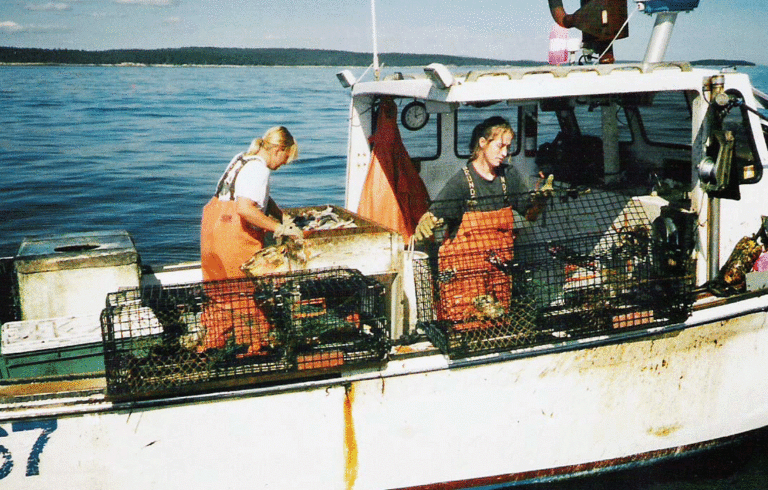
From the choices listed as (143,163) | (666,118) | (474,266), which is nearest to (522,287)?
(474,266)

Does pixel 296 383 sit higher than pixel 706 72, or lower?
lower

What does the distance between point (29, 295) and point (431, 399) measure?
2556mm

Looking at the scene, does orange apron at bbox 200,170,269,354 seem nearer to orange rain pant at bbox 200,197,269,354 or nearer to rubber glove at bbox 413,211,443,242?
orange rain pant at bbox 200,197,269,354

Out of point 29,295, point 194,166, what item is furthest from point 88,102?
point 29,295

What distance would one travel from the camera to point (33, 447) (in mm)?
3742

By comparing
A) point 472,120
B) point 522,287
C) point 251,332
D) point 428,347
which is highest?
point 472,120

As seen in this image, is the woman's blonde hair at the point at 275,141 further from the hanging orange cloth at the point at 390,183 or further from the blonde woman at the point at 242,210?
the hanging orange cloth at the point at 390,183

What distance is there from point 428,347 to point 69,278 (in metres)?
2.29

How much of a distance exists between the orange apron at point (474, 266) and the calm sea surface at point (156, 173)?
161 centimetres

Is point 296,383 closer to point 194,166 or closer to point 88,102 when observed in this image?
point 194,166

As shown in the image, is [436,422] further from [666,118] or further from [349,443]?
[666,118]

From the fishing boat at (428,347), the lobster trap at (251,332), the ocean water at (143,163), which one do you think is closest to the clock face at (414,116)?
the fishing boat at (428,347)

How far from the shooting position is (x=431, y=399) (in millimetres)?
4254

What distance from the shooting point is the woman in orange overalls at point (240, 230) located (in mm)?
4219
